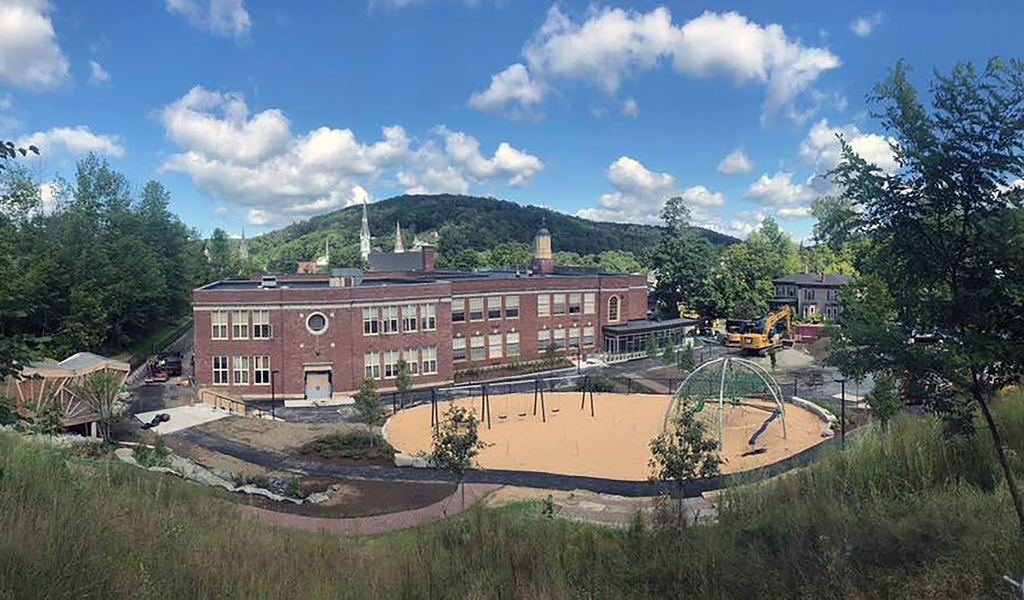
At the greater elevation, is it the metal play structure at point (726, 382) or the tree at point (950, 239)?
the tree at point (950, 239)

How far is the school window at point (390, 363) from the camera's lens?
4003 centimetres

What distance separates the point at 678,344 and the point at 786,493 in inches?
1735

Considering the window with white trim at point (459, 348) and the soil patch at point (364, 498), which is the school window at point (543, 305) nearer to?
the window with white trim at point (459, 348)

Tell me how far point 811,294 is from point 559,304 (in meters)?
31.8

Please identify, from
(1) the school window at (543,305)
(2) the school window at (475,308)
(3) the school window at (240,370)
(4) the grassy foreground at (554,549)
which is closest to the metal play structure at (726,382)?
(4) the grassy foreground at (554,549)

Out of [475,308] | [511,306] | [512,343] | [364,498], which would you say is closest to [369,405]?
[364,498]

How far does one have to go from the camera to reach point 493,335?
47969 millimetres

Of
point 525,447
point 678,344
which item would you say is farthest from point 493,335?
point 525,447

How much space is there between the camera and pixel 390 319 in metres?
40.3

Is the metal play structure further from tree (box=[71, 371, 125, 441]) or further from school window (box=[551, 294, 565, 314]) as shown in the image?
tree (box=[71, 371, 125, 441])

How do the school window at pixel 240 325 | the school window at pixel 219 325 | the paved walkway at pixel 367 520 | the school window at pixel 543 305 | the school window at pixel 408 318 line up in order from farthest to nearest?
the school window at pixel 543 305 < the school window at pixel 408 318 < the school window at pixel 240 325 < the school window at pixel 219 325 < the paved walkway at pixel 367 520

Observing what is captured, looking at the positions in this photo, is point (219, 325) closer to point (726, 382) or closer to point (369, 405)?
point (369, 405)

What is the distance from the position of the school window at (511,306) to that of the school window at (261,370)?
60.1 feet

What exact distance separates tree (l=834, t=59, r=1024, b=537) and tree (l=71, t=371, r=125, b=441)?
26.5 meters
